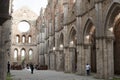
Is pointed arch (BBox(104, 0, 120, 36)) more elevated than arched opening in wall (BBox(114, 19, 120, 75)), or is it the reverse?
pointed arch (BBox(104, 0, 120, 36))

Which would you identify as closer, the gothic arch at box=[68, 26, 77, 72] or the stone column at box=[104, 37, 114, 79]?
the stone column at box=[104, 37, 114, 79]

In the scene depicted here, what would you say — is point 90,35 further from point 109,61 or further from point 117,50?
point 109,61

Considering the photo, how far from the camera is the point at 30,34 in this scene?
60500 mm

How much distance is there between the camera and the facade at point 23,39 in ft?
191

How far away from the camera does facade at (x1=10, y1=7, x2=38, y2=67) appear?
58188mm

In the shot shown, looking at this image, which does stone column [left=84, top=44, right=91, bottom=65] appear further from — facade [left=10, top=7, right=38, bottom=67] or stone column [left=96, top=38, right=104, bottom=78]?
facade [left=10, top=7, right=38, bottom=67]

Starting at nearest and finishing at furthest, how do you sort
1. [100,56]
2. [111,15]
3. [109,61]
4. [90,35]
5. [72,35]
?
[111,15]
[109,61]
[100,56]
[90,35]
[72,35]

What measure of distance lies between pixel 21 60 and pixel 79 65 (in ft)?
109

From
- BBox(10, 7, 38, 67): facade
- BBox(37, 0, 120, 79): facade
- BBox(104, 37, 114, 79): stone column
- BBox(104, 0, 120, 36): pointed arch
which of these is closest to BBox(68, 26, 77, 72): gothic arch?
BBox(37, 0, 120, 79): facade

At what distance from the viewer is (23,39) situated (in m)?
60.2

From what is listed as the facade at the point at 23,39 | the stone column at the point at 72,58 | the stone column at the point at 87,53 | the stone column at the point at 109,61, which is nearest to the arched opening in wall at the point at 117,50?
the stone column at the point at 87,53

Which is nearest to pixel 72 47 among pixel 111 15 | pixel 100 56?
pixel 100 56

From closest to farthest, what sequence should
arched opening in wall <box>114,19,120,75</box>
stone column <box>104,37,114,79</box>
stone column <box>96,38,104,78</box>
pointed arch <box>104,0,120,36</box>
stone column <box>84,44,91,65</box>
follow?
pointed arch <box>104,0,120,36</box>
stone column <box>104,37,114,79</box>
stone column <box>96,38,104,78</box>
stone column <box>84,44,91,65</box>
arched opening in wall <box>114,19,120,75</box>

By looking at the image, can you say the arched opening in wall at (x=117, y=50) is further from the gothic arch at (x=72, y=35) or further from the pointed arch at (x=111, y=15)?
the pointed arch at (x=111, y=15)
